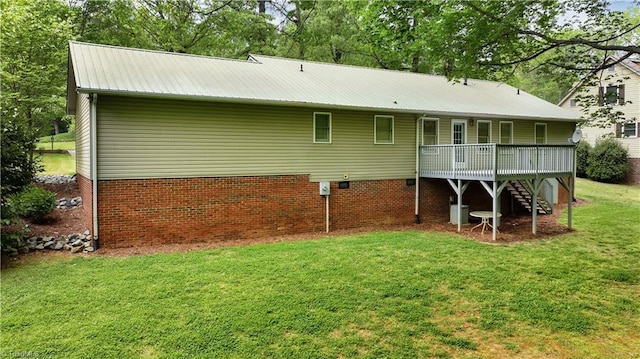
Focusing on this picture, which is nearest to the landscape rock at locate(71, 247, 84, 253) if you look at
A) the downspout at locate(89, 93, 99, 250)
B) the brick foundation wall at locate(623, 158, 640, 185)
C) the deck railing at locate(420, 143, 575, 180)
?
the downspout at locate(89, 93, 99, 250)

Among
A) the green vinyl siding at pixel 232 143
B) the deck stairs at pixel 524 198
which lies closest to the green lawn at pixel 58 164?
the green vinyl siding at pixel 232 143

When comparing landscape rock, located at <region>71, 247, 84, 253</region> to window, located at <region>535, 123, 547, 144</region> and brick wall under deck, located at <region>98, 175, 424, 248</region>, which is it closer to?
brick wall under deck, located at <region>98, 175, 424, 248</region>

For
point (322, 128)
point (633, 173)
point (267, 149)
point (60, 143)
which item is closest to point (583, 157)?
point (633, 173)

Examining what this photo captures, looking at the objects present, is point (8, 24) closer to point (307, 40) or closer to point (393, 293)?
point (307, 40)

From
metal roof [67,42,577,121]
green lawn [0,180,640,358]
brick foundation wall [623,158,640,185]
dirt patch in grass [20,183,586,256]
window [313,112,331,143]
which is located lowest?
green lawn [0,180,640,358]

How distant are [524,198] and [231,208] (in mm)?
11278

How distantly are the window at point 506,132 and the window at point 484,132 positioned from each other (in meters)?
0.78

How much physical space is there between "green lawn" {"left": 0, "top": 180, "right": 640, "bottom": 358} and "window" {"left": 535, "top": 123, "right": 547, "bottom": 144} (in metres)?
8.10

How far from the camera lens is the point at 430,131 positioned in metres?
13.5

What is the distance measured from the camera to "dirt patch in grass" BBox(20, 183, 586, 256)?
8.96 m

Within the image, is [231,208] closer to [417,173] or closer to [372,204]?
[372,204]

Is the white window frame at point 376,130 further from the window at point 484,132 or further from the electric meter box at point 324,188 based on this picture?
the window at point 484,132

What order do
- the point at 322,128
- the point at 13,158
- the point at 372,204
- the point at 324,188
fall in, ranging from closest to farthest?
the point at 13,158, the point at 324,188, the point at 322,128, the point at 372,204

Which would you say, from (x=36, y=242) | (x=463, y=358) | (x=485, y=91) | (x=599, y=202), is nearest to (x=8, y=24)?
(x=36, y=242)
